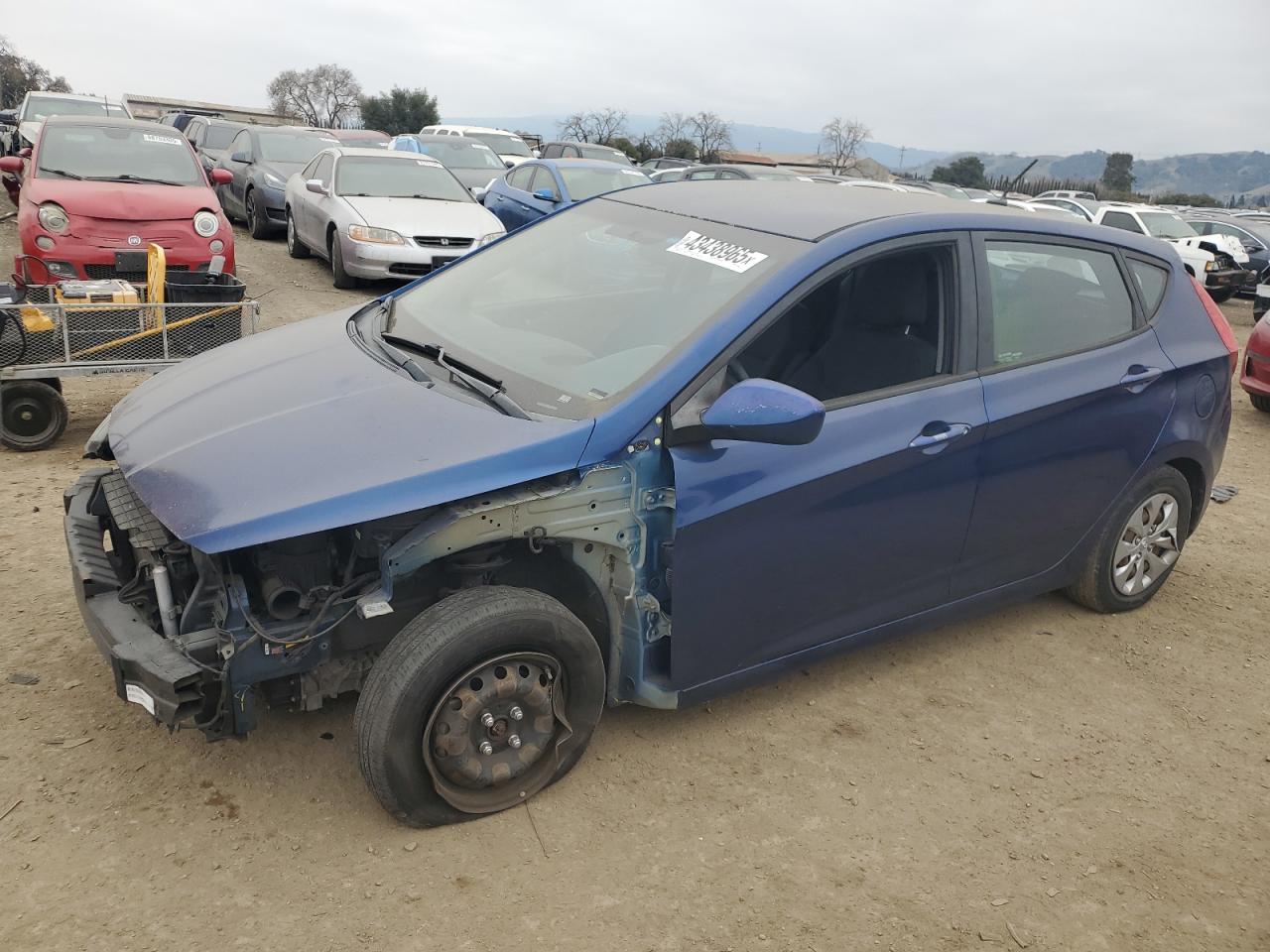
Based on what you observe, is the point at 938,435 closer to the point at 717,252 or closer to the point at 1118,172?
the point at 717,252

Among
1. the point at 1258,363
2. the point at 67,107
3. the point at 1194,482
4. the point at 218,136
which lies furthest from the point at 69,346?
the point at 218,136

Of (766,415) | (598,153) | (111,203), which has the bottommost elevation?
(111,203)

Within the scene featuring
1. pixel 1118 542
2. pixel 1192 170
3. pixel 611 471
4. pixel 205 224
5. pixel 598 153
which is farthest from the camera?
pixel 1192 170

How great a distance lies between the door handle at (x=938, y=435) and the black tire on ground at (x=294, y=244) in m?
10.7

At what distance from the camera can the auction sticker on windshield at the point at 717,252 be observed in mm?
3234

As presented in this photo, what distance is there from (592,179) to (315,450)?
422 inches

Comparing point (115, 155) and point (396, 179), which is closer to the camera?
point (115, 155)

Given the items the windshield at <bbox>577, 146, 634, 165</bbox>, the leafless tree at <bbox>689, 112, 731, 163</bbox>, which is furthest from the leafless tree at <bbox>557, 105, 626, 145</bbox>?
the windshield at <bbox>577, 146, 634, 165</bbox>

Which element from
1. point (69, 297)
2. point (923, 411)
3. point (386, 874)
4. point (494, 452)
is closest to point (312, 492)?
point (494, 452)

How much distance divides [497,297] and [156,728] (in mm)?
1863

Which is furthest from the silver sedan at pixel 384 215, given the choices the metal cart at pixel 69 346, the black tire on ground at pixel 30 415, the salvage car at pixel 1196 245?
the salvage car at pixel 1196 245

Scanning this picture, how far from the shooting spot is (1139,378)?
396 centimetres

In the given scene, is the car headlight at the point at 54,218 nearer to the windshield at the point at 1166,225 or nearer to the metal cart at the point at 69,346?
the metal cart at the point at 69,346

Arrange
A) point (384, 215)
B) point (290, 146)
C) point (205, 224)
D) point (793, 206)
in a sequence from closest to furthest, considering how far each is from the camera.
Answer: point (793, 206), point (205, 224), point (384, 215), point (290, 146)
